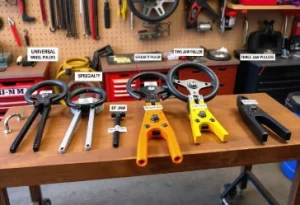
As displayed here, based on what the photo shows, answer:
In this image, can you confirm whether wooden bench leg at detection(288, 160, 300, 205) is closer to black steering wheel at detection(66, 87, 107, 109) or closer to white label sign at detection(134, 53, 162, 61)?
black steering wheel at detection(66, 87, 107, 109)

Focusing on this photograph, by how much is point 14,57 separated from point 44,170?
168cm

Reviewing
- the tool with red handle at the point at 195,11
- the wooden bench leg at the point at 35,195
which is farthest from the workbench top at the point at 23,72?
the tool with red handle at the point at 195,11

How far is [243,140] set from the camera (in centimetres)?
94

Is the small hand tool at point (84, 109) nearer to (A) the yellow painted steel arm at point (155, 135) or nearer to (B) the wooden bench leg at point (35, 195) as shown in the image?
(A) the yellow painted steel arm at point (155, 135)

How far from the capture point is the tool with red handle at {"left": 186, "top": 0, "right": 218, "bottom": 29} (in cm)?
222

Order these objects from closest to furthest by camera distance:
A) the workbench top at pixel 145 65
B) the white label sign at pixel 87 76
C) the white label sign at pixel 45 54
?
the white label sign at pixel 87 76, the white label sign at pixel 45 54, the workbench top at pixel 145 65

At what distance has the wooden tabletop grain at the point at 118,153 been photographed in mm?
821

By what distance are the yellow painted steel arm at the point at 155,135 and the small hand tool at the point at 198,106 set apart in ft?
0.29

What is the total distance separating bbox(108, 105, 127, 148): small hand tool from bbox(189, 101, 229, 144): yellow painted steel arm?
241mm

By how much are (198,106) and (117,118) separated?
0.30 metres

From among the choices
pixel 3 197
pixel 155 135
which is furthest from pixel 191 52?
pixel 3 197

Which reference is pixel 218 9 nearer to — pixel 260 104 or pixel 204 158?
pixel 260 104

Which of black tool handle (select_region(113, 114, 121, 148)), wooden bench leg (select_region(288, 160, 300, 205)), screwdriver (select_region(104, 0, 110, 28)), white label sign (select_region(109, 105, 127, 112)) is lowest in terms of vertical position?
wooden bench leg (select_region(288, 160, 300, 205))

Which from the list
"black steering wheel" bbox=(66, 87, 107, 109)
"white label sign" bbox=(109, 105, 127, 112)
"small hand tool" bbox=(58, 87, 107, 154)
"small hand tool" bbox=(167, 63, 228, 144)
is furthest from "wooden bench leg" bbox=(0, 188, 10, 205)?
"small hand tool" bbox=(167, 63, 228, 144)
